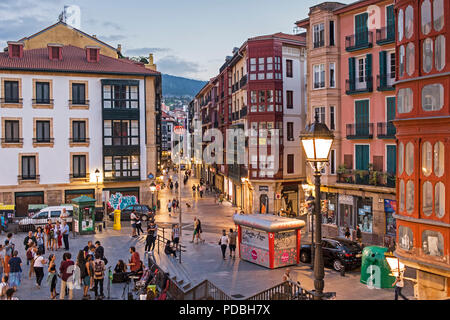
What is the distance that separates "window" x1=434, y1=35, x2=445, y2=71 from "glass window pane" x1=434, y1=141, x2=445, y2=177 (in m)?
2.11

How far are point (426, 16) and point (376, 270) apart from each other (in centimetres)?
1132

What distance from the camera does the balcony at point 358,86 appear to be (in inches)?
1266

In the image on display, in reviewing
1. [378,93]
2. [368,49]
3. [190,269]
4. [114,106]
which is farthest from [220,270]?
[114,106]

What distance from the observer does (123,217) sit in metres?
39.8

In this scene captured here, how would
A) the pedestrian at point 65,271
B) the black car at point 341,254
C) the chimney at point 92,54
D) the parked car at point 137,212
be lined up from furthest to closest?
the chimney at point 92,54, the parked car at point 137,212, the black car at point 341,254, the pedestrian at point 65,271

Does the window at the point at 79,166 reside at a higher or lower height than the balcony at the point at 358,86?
lower

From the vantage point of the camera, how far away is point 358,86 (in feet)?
109

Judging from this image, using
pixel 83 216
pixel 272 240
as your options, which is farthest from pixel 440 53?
pixel 83 216

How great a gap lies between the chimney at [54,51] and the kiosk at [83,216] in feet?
63.2

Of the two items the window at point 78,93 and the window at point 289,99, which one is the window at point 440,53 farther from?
the window at point 78,93

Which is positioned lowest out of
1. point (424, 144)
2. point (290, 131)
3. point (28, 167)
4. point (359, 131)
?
point (28, 167)

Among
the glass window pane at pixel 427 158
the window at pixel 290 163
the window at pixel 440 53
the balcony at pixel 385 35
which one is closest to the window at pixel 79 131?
the window at pixel 290 163

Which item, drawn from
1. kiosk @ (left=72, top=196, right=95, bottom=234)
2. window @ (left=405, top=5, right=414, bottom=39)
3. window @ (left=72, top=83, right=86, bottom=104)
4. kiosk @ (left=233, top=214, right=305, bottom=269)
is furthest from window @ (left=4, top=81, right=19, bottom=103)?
window @ (left=405, top=5, right=414, bottom=39)

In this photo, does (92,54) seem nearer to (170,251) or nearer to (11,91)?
(11,91)
